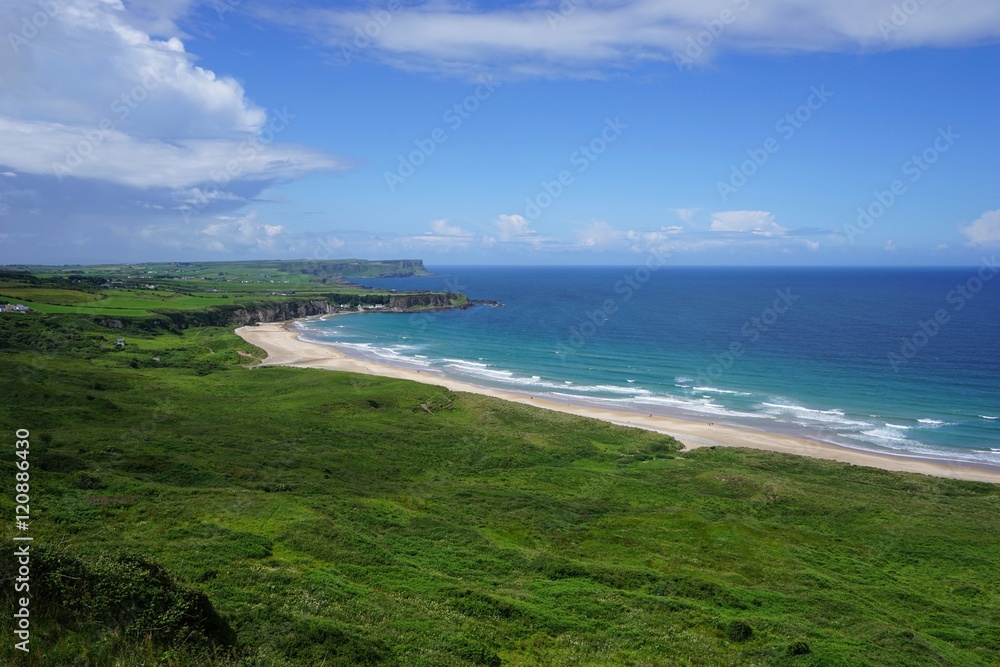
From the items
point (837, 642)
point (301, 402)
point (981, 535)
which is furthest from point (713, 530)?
point (301, 402)

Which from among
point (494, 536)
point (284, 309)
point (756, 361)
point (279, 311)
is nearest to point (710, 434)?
point (494, 536)

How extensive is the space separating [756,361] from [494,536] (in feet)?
264

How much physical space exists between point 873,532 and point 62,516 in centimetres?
4010

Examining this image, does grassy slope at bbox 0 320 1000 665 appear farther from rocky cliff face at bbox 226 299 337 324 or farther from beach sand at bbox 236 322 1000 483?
rocky cliff face at bbox 226 299 337 324

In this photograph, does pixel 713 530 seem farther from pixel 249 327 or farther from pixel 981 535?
pixel 249 327

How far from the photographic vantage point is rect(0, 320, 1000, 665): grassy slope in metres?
17.5

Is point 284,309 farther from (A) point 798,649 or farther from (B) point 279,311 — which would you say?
(A) point 798,649

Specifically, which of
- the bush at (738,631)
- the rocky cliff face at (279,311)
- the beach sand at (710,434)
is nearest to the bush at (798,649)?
the bush at (738,631)

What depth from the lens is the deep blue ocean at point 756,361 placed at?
211 ft

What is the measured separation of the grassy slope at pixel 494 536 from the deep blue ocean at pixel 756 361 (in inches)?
794

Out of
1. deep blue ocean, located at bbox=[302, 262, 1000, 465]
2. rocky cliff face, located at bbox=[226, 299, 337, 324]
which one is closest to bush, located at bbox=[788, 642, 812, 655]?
deep blue ocean, located at bbox=[302, 262, 1000, 465]

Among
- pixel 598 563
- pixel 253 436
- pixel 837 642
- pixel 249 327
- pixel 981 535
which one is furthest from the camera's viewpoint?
pixel 249 327

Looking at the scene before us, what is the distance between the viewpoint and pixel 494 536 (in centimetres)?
2791

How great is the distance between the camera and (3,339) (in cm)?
6856
